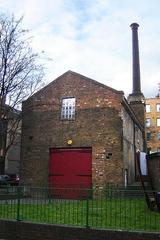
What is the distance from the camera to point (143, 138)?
37.0 metres

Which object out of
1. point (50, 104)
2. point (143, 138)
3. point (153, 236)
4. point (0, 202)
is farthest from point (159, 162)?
point (143, 138)

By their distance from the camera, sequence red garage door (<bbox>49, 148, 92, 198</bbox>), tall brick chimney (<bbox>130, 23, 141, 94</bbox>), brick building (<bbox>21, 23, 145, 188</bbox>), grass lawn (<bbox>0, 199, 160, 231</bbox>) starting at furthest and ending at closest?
tall brick chimney (<bbox>130, 23, 141, 94</bbox>) → red garage door (<bbox>49, 148, 92, 198</bbox>) → brick building (<bbox>21, 23, 145, 188</bbox>) → grass lawn (<bbox>0, 199, 160, 231</bbox>)

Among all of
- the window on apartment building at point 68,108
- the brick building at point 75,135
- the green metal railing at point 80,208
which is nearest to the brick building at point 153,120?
the brick building at point 75,135

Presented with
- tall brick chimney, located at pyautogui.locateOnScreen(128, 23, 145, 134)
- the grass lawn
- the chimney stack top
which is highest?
the chimney stack top

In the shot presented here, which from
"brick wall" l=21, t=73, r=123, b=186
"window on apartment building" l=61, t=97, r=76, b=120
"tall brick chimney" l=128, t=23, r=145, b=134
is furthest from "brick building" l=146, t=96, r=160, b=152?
"window on apartment building" l=61, t=97, r=76, b=120

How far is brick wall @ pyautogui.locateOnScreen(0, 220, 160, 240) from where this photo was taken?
9960mm

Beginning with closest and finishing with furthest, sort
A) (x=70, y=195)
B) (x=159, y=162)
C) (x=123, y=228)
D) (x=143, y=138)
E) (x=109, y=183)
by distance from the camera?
(x=123, y=228) < (x=70, y=195) < (x=159, y=162) < (x=109, y=183) < (x=143, y=138)

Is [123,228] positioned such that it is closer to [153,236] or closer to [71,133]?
[153,236]

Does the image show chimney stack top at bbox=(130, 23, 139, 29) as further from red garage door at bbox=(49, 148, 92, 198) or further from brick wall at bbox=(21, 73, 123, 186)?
red garage door at bbox=(49, 148, 92, 198)

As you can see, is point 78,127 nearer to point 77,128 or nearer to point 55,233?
point 77,128

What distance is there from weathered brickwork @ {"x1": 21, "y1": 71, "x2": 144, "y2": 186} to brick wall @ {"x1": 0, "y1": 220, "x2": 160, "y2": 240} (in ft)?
33.9

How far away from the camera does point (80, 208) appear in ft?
40.8

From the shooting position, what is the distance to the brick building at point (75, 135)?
21969 millimetres

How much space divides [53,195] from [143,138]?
25.0 metres
